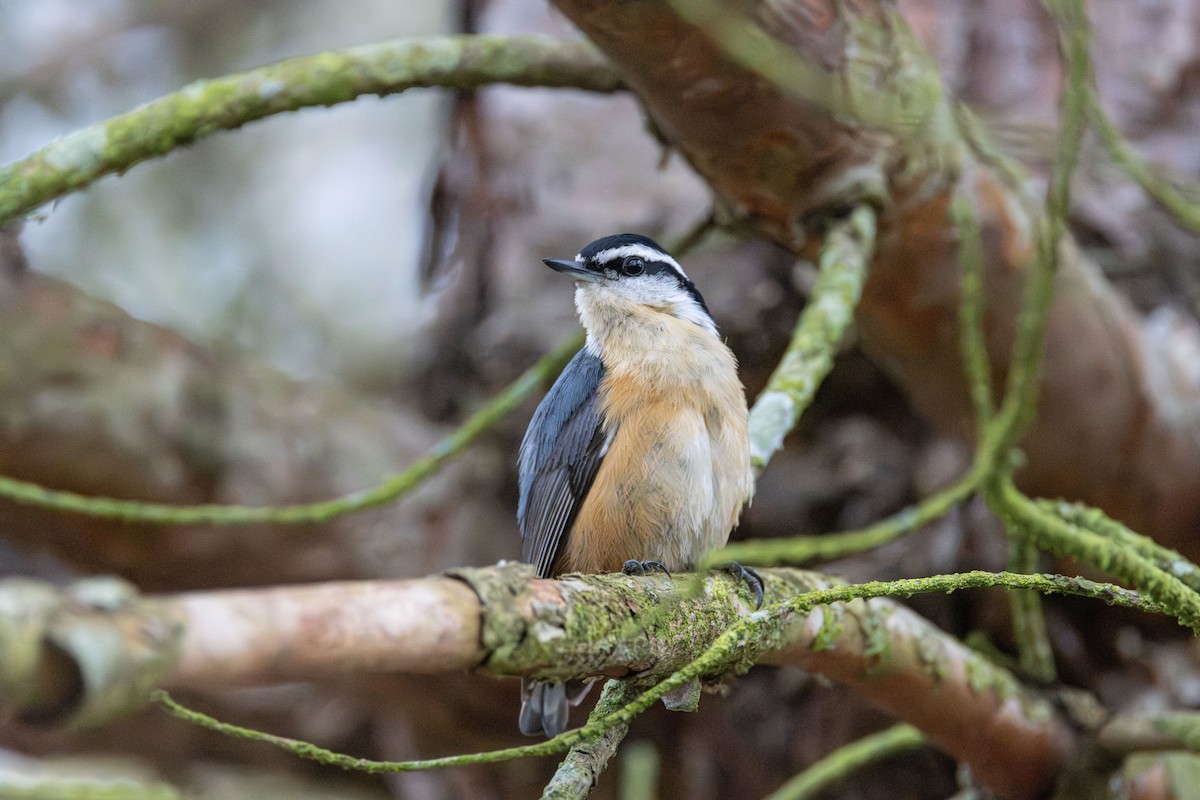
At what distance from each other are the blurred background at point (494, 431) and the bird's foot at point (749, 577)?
4.42ft

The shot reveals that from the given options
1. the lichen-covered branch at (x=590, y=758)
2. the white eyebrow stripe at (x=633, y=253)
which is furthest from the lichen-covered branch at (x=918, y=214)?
the lichen-covered branch at (x=590, y=758)

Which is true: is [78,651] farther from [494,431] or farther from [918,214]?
[494,431]

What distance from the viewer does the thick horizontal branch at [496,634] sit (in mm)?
881

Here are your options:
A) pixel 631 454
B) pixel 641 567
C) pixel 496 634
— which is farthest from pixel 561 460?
pixel 496 634

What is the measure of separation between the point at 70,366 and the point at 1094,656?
3648 mm

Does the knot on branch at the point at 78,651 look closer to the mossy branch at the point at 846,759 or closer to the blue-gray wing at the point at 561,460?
the blue-gray wing at the point at 561,460

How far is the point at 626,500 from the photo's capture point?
268 centimetres

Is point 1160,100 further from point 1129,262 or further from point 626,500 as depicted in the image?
point 626,500

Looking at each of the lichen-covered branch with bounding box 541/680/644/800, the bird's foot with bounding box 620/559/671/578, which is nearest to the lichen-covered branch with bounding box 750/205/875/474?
the bird's foot with bounding box 620/559/671/578

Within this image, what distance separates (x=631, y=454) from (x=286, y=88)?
1159 millimetres

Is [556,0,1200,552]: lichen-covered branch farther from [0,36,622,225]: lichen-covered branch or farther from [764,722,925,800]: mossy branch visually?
[764,722,925,800]: mossy branch

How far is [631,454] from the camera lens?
2709 millimetres

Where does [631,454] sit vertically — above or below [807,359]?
below

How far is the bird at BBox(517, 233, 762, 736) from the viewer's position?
2664 mm
